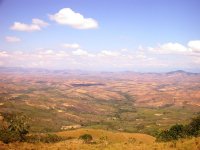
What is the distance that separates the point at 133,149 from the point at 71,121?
177 metres

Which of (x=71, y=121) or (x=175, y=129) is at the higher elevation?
(x=175, y=129)

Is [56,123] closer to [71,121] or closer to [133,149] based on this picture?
[71,121]

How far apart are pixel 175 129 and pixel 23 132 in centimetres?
3009

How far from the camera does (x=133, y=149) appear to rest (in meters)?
26.2

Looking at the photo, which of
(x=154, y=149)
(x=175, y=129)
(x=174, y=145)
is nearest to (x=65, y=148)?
(x=154, y=149)

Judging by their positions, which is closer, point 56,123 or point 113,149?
point 113,149

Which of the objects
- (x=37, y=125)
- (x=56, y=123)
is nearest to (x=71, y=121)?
(x=56, y=123)

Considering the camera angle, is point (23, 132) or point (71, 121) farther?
point (71, 121)

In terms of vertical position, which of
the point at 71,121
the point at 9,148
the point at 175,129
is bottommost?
the point at 71,121

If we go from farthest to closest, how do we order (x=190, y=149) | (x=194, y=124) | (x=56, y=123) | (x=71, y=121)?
1. (x=71, y=121)
2. (x=56, y=123)
3. (x=194, y=124)
4. (x=190, y=149)

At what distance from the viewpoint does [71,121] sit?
199875mm

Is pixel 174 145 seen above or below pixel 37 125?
Answer: above

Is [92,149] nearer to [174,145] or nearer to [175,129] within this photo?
[174,145]

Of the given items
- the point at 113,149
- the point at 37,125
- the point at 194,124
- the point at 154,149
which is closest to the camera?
the point at 154,149
